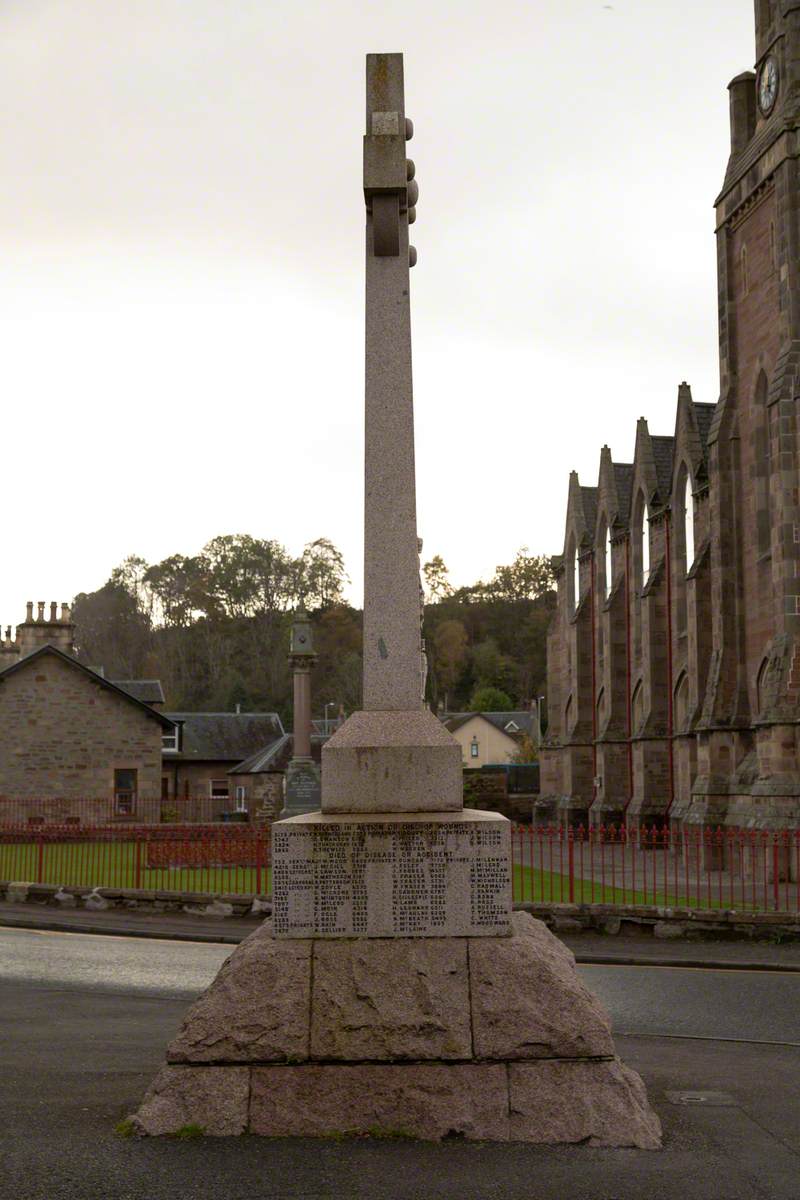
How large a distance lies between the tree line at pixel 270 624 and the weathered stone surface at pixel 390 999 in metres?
84.8

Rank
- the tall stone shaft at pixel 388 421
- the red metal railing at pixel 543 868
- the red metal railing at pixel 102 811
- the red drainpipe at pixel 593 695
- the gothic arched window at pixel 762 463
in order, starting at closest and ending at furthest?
1. the tall stone shaft at pixel 388 421
2. the red metal railing at pixel 543 868
3. the gothic arched window at pixel 762 463
4. the red metal railing at pixel 102 811
5. the red drainpipe at pixel 593 695

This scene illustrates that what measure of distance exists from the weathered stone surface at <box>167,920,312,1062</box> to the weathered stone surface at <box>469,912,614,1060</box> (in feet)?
2.88

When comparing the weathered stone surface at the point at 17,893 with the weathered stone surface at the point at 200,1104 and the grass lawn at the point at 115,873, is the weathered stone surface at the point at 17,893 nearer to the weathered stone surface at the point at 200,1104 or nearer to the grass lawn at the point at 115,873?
the grass lawn at the point at 115,873

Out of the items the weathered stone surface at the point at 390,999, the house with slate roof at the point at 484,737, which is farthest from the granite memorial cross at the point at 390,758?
the house with slate roof at the point at 484,737

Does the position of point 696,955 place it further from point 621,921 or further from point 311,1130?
point 311,1130

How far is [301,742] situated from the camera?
3978 centimetres

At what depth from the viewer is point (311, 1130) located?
6098 millimetres

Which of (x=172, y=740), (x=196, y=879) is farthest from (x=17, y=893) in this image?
(x=172, y=740)

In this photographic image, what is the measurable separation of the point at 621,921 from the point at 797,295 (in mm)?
16032

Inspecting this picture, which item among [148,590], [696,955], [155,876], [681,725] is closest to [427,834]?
[696,955]

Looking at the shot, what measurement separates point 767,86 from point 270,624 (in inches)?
2877

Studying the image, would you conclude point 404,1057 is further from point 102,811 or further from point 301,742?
point 102,811

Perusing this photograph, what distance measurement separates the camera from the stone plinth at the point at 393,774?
6.79 metres

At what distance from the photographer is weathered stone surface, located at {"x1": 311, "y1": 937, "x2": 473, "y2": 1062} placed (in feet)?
20.4
